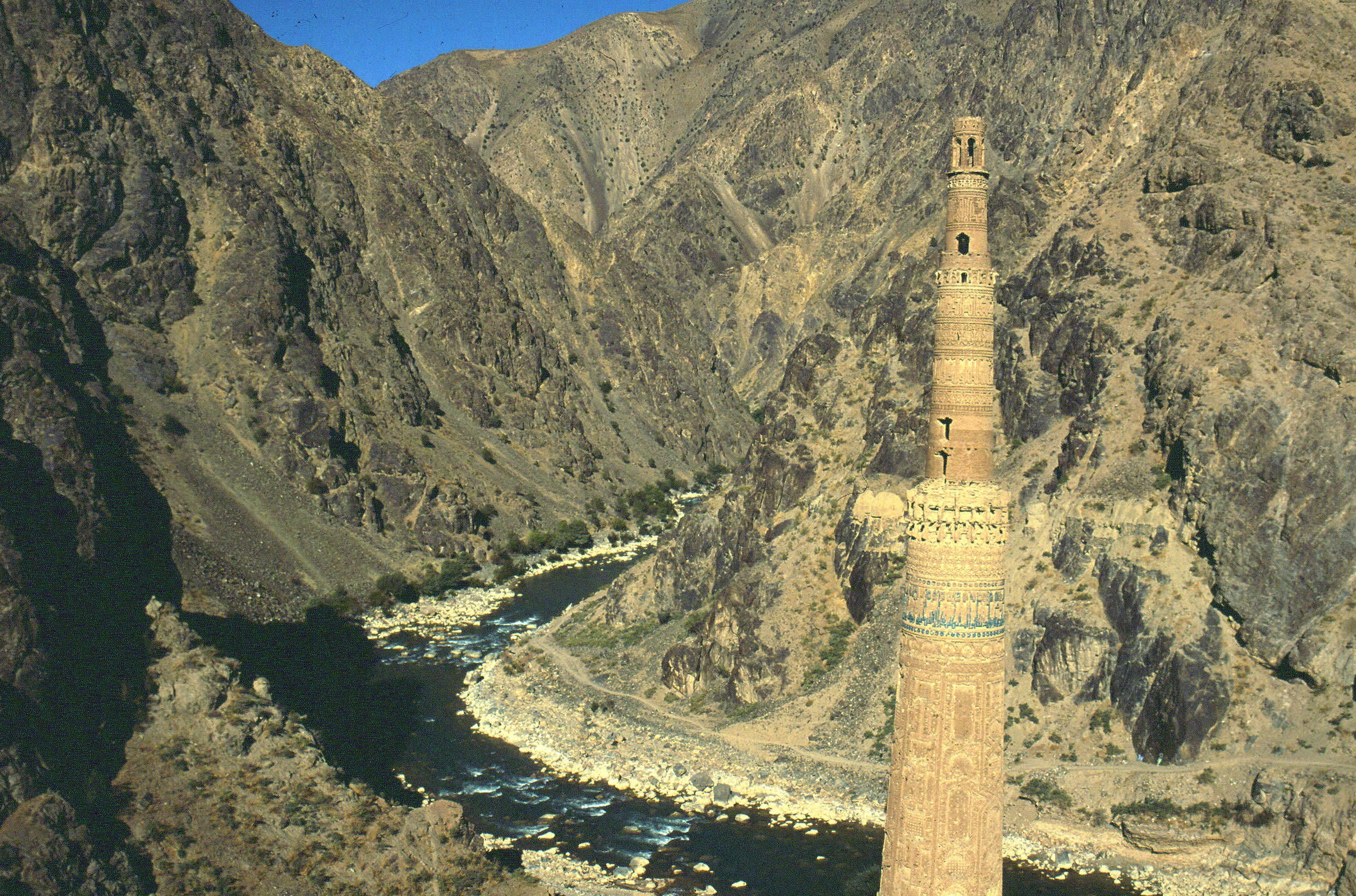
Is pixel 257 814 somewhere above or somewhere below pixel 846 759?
above

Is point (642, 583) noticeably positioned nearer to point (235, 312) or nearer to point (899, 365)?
point (899, 365)

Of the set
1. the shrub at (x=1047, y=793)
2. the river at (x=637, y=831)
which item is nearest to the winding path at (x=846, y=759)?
the shrub at (x=1047, y=793)

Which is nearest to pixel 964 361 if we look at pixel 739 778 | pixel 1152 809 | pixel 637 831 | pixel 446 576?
pixel 1152 809

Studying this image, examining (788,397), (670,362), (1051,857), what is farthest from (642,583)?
(670,362)

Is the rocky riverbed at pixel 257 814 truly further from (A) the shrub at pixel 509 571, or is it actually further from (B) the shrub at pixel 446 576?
(A) the shrub at pixel 509 571

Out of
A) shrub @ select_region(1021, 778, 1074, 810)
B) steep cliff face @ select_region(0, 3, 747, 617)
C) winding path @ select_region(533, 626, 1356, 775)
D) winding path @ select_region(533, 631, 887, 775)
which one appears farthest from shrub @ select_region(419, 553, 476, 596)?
shrub @ select_region(1021, 778, 1074, 810)

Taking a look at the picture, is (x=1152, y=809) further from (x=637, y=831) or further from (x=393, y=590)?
(x=393, y=590)

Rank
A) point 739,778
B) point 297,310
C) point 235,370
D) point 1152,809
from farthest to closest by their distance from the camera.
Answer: point 297,310 → point 235,370 → point 739,778 → point 1152,809

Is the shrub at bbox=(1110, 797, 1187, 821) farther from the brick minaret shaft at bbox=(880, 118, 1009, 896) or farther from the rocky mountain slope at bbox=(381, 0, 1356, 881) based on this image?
the brick minaret shaft at bbox=(880, 118, 1009, 896)
